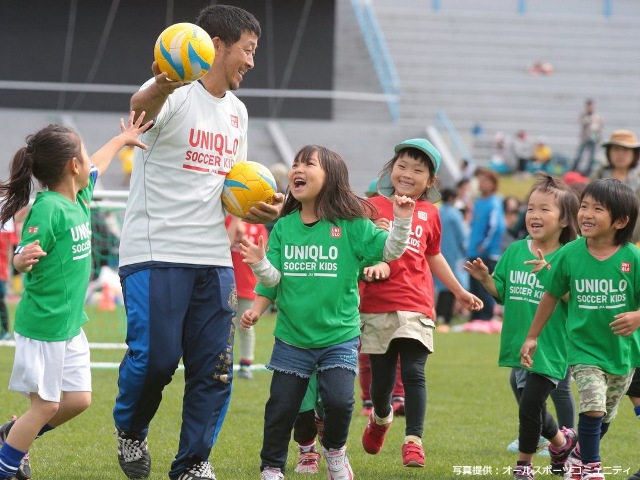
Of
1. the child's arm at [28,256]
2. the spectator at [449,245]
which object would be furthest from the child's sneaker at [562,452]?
the spectator at [449,245]

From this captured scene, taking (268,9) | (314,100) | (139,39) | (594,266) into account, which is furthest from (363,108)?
(594,266)

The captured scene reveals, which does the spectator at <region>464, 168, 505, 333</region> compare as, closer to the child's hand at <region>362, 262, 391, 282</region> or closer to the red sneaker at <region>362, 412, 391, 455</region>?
the red sneaker at <region>362, 412, 391, 455</region>

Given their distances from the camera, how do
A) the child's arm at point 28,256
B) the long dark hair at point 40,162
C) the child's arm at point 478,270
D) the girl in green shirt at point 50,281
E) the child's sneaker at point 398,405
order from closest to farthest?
1. the child's arm at point 28,256
2. the girl in green shirt at point 50,281
3. the long dark hair at point 40,162
4. the child's arm at point 478,270
5. the child's sneaker at point 398,405

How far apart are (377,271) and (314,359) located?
672 mm

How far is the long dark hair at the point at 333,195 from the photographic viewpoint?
625cm

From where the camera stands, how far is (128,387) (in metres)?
5.90

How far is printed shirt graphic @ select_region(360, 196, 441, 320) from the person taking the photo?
7012 millimetres

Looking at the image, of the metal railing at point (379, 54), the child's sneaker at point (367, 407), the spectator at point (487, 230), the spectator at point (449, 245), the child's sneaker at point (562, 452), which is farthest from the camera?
the metal railing at point (379, 54)

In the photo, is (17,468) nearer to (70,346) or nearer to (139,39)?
(70,346)

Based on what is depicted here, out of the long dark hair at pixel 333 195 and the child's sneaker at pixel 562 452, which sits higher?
the long dark hair at pixel 333 195

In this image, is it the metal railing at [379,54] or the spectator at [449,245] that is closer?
the spectator at [449,245]

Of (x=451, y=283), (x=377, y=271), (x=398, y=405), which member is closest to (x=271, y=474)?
(x=377, y=271)

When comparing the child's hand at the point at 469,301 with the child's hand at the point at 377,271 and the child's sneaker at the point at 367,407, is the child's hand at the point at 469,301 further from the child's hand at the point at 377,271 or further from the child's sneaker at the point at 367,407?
the child's sneaker at the point at 367,407

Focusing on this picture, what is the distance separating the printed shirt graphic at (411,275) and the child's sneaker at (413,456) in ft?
2.72
